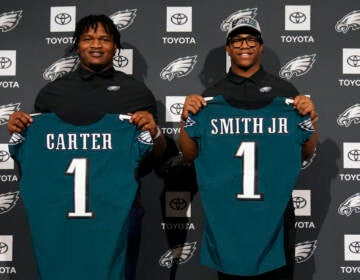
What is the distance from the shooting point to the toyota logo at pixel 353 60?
249 cm

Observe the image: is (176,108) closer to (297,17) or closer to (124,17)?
(124,17)

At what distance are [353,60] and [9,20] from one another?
5.19ft

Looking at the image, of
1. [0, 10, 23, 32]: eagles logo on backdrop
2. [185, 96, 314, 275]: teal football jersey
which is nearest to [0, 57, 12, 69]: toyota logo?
[0, 10, 23, 32]: eagles logo on backdrop

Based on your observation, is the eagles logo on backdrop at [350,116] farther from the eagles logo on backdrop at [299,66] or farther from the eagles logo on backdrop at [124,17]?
the eagles logo on backdrop at [124,17]

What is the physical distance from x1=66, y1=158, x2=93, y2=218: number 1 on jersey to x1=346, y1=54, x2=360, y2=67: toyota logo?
129cm

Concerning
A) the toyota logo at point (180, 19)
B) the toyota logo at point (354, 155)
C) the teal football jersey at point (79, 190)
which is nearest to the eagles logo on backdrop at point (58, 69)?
the toyota logo at point (180, 19)

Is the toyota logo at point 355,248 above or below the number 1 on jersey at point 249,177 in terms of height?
below

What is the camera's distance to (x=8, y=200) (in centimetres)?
254

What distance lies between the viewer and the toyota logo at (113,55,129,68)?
2547 millimetres

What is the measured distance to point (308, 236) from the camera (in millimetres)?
2455

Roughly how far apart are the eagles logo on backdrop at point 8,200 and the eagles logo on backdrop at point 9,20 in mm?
759

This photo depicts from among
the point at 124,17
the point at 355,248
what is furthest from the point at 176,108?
the point at 355,248

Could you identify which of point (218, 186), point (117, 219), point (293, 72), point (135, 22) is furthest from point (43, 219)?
point (293, 72)

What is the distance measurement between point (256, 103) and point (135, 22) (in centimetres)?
85
